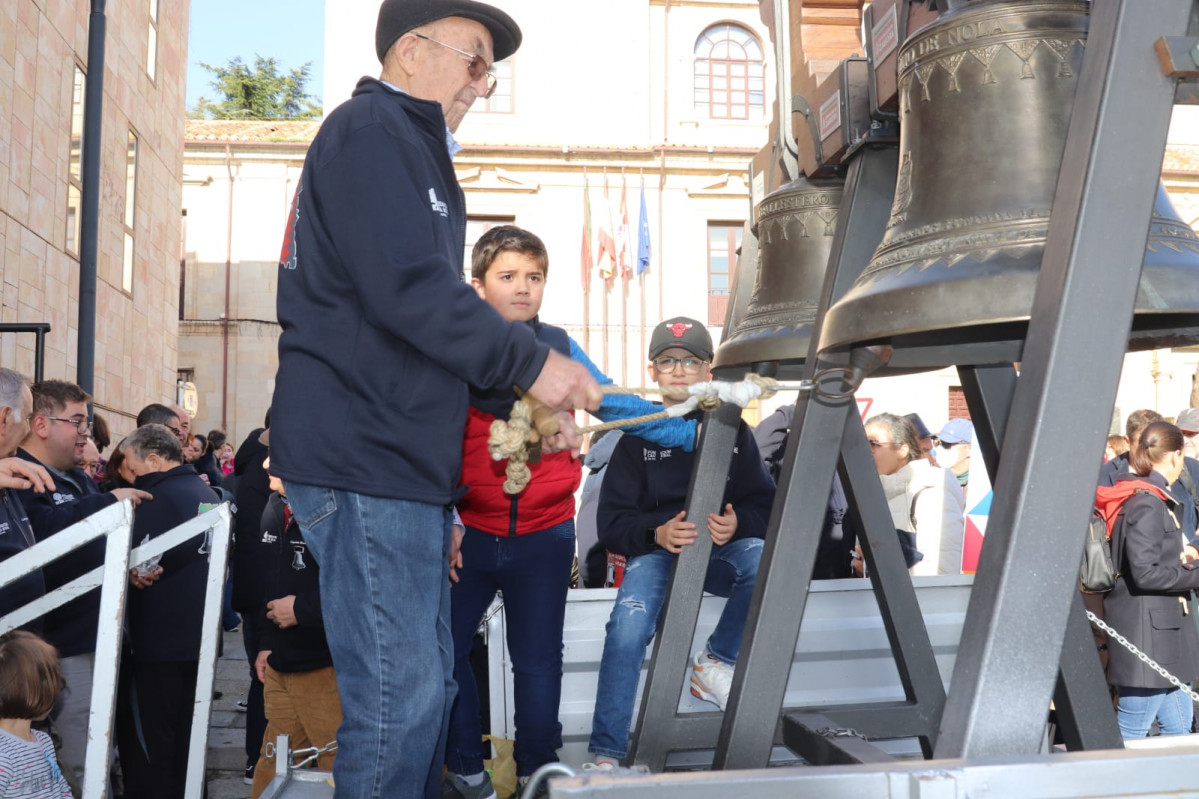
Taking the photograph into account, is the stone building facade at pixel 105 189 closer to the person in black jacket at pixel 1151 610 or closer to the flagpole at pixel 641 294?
the person in black jacket at pixel 1151 610

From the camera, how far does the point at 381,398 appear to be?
2.09 m

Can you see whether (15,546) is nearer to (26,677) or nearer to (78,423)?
(26,677)

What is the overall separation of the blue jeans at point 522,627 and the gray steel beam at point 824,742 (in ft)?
2.75

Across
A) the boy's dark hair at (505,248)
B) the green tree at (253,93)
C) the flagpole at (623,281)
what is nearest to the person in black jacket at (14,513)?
the boy's dark hair at (505,248)

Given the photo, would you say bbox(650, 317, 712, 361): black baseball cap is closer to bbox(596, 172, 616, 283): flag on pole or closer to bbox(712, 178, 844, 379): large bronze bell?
bbox(712, 178, 844, 379): large bronze bell

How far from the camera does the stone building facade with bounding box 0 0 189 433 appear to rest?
10.3 meters

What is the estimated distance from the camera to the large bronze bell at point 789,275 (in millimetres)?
3246

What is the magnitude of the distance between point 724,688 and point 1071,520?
7.10ft

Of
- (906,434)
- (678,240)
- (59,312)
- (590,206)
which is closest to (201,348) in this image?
(590,206)

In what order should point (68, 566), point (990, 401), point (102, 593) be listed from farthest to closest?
point (68, 566)
point (990, 401)
point (102, 593)

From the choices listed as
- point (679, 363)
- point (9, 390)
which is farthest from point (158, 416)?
point (679, 363)

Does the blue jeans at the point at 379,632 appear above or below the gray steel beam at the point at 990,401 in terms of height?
below

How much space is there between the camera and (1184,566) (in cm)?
524

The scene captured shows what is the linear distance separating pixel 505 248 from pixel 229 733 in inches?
178
